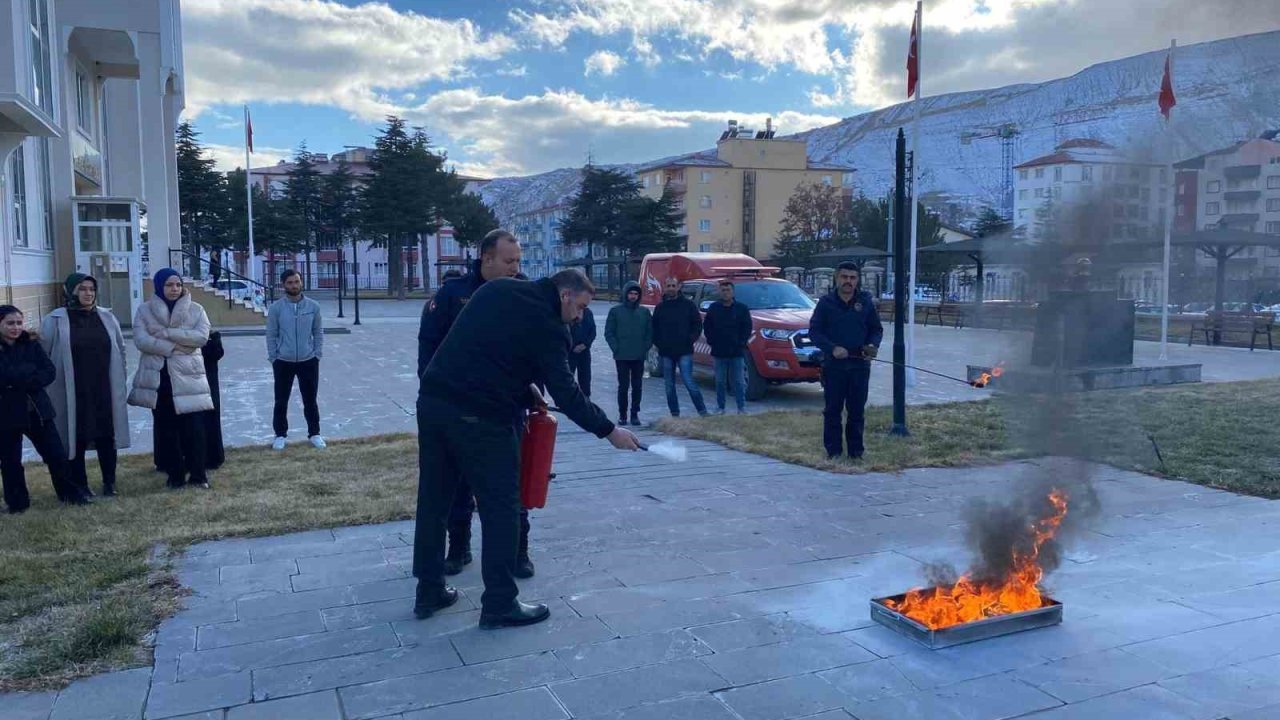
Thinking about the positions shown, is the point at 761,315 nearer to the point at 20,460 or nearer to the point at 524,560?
the point at 524,560

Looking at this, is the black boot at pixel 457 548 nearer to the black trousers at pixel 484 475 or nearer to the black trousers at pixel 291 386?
the black trousers at pixel 484 475

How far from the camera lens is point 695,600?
498 centimetres

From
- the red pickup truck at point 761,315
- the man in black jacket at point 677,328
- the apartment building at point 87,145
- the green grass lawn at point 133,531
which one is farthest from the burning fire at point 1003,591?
the apartment building at point 87,145

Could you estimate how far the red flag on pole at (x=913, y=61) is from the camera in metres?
13.7

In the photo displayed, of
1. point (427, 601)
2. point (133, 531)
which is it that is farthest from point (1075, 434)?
point (133, 531)

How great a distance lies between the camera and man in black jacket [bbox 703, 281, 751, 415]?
38.6ft

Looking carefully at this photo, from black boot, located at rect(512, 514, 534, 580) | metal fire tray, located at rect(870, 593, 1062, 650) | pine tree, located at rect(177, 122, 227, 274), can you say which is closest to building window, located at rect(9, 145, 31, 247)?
black boot, located at rect(512, 514, 534, 580)

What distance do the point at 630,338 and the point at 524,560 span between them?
6169 millimetres

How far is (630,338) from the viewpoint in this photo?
1145cm

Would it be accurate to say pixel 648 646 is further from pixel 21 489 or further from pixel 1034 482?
pixel 21 489

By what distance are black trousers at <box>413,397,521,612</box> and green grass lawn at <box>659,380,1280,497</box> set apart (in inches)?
112

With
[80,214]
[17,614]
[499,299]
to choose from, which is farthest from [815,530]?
[80,214]

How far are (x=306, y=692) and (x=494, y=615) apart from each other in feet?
3.26

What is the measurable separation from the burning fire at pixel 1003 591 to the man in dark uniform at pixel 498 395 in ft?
5.73
